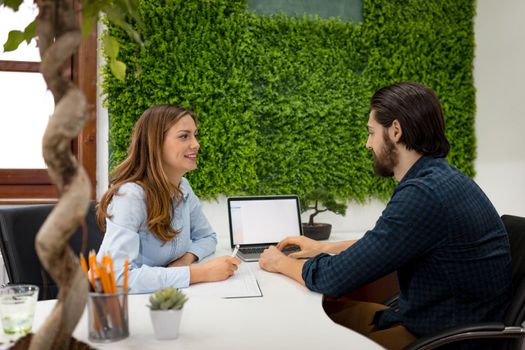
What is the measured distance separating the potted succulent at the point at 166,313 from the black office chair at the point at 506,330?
62 cm

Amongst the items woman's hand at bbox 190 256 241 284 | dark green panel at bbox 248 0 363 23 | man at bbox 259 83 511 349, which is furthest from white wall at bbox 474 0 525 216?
woman's hand at bbox 190 256 241 284

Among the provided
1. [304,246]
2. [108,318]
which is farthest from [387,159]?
[108,318]

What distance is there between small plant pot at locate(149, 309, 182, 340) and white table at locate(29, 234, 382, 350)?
0.01m

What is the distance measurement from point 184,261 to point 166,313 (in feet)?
2.79

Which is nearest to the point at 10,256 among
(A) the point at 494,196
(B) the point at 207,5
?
(B) the point at 207,5

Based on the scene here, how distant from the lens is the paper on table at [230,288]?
143 centimetres

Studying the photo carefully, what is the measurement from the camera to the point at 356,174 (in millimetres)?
3174

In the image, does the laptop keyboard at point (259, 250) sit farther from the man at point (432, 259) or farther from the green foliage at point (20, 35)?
the green foliage at point (20, 35)

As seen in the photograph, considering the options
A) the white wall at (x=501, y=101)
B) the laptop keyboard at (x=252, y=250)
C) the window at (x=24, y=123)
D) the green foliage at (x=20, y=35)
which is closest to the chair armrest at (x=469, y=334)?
the laptop keyboard at (x=252, y=250)

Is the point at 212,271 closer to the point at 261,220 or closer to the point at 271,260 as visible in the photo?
the point at 271,260

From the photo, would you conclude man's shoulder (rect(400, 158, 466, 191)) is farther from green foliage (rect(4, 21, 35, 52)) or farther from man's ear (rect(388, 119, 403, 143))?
green foliage (rect(4, 21, 35, 52))

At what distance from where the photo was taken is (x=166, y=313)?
3.29ft

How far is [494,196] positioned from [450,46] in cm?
106

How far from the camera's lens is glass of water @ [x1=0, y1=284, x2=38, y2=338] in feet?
3.46
